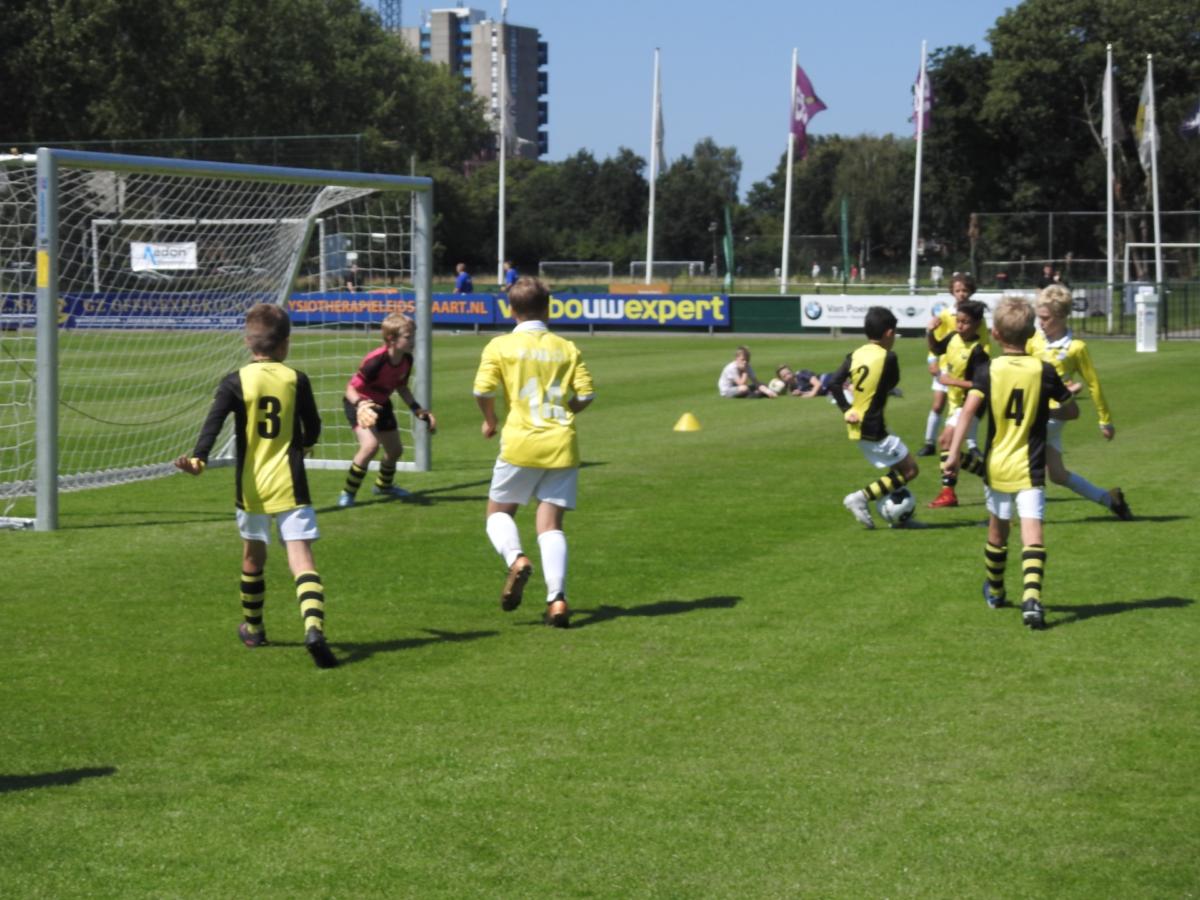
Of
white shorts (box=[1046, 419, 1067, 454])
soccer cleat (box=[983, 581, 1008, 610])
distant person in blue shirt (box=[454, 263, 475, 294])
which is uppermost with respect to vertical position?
distant person in blue shirt (box=[454, 263, 475, 294])

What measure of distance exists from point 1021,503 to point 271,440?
408 centimetres

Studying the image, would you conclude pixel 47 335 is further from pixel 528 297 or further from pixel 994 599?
pixel 994 599

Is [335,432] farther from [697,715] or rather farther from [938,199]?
[938,199]

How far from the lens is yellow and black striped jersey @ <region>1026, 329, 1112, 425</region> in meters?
11.9

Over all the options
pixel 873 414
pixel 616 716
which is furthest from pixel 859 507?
pixel 616 716

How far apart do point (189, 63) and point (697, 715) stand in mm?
76043

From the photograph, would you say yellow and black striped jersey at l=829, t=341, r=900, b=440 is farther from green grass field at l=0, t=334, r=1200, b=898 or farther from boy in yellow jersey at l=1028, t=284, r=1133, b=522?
boy in yellow jersey at l=1028, t=284, r=1133, b=522

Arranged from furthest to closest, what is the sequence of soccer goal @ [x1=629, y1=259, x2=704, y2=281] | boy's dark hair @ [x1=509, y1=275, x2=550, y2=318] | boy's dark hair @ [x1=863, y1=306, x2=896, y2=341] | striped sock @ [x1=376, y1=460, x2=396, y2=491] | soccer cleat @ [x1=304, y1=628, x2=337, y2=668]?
soccer goal @ [x1=629, y1=259, x2=704, y2=281] < striped sock @ [x1=376, y1=460, x2=396, y2=491] < boy's dark hair @ [x1=863, y1=306, x2=896, y2=341] < boy's dark hair @ [x1=509, y1=275, x2=550, y2=318] < soccer cleat @ [x1=304, y1=628, x2=337, y2=668]

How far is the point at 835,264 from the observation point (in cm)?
6981

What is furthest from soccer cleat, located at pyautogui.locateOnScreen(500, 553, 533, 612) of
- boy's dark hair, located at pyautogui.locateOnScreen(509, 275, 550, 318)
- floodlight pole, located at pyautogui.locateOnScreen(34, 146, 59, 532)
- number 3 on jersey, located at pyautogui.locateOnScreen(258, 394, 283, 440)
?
floodlight pole, located at pyautogui.locateOnScreen(34, 146, 59, 532)

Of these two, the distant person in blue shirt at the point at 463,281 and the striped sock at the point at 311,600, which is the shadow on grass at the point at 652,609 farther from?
the distant person in blue shirt at the point at 463,281

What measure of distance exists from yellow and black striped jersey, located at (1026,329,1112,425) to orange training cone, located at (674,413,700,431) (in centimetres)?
763

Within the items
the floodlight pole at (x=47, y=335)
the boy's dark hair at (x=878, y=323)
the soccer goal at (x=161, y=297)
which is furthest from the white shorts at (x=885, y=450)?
the floodlight pole at (x=47, y=335)

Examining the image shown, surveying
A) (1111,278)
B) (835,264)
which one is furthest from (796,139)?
(835,264)
